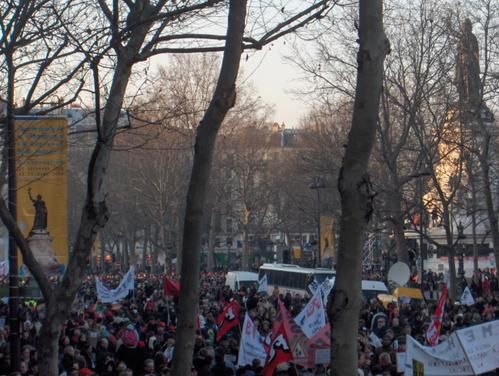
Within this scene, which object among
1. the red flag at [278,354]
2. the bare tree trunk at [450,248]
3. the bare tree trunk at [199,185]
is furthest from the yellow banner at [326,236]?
the bare tree trunk at [199,185]

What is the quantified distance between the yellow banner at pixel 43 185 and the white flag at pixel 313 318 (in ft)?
14.1

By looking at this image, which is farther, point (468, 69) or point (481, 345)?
point (468, 69)

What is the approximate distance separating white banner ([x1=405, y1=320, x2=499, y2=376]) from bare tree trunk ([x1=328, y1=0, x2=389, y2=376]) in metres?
5.45

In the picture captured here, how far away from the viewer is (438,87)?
30.0 metres

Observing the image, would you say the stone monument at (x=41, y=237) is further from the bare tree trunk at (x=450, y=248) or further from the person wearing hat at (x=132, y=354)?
the bare tree trunk at (x=450, y=248)

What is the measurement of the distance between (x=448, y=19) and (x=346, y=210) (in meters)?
21.5

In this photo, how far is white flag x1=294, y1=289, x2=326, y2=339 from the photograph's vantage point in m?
14.1

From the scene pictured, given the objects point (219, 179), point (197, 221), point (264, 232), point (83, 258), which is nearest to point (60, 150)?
point (83, 258)

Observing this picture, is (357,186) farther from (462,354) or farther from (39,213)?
(39,213)

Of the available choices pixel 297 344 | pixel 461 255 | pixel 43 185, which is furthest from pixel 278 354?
pixel 461 255

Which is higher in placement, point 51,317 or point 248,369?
point 51,317

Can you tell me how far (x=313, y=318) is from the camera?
570 inches

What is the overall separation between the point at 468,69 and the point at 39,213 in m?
18.1

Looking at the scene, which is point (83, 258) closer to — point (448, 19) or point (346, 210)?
point (346, 210)
